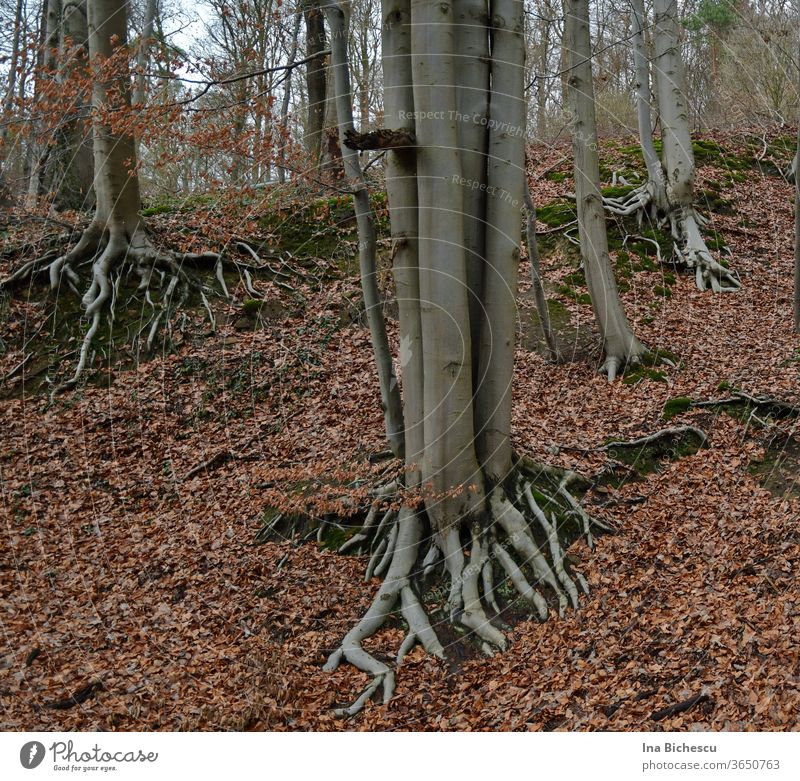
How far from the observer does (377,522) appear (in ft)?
20.7

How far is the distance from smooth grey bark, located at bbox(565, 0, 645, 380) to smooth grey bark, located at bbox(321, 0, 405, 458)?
11.7 ft

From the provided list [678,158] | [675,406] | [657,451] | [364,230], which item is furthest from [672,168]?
[364,230]

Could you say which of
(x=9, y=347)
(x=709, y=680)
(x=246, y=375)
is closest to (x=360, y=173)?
(x=246, y=375)

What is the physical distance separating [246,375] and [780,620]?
6659mm

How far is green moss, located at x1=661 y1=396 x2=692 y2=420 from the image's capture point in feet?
24.2

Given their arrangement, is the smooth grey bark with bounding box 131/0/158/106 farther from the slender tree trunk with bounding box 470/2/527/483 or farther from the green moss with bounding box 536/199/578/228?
the green moss with bounding box 536/199/578/228

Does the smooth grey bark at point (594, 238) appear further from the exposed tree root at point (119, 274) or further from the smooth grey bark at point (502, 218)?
the exposed tree root at point (119, 274)

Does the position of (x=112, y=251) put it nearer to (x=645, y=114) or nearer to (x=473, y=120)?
(x=473, y=120)

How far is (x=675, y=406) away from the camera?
7.50 m

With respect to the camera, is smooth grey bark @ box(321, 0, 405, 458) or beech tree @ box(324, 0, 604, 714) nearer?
beech tree @ box(324, 0, 604, 714)

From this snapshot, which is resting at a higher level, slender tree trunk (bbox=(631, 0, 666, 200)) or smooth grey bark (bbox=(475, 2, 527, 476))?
slender tree trunk (bbox=(631, 0, 666, 200))

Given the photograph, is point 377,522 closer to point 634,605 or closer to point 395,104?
point 634,605

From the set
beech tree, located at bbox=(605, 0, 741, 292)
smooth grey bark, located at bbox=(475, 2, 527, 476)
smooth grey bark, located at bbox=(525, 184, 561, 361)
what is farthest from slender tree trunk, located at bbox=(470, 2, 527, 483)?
beech tree, located at bbox=(605, 0, 741, 292)

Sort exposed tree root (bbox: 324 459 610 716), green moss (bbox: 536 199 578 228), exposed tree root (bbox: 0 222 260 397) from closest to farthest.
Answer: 1. exposed tree root (bbox: 324 459 610 716)
2. exposed tree root (bbox: 0 222 260 397)
3. green moss (bbox: 536 199 578 228)
